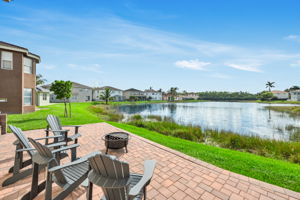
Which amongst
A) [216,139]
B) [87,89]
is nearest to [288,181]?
[216,139]

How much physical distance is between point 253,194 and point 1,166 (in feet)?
18.9

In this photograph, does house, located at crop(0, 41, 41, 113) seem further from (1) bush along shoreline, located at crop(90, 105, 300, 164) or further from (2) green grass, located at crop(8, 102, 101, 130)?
(1) bush along shoreline, located at crop(90, 105, 300, 164)

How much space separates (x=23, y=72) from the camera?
39.2 feet

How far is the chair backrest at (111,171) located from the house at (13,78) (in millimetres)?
14694

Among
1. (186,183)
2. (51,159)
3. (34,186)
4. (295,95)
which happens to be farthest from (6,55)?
(295,95)

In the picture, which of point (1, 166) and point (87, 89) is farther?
point (87, 89)

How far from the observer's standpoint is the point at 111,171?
4.52ft

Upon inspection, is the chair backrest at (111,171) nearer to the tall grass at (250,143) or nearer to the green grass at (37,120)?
the tall grass at (250,143)

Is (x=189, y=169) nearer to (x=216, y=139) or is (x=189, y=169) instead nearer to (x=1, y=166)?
(x=1, y=166)

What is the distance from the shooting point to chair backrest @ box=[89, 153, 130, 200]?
133cm

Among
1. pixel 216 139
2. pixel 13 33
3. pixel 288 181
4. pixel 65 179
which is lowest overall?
pixel 216 139

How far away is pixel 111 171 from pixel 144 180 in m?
0.48

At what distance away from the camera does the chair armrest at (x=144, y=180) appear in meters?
1.37

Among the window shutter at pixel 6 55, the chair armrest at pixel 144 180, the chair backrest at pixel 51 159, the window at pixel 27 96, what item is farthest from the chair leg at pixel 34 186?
the window at pixel 27 96
